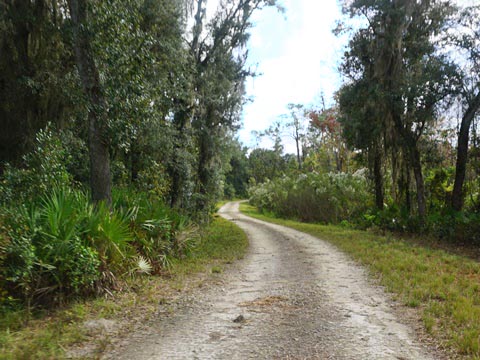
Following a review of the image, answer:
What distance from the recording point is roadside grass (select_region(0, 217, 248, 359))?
3.89 m

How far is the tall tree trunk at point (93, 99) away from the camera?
24.7 ft

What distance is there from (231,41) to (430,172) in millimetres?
10063

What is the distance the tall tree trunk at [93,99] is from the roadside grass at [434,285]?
5.90 meters

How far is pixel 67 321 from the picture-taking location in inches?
186

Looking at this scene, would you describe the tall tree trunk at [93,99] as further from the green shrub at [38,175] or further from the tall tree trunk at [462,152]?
the tall tree trunk at [462,152]

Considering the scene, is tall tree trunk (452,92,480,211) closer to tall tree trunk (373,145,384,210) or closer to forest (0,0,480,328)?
forest (0,0,480,328)

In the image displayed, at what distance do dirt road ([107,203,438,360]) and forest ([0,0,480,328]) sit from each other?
1751 millimetres

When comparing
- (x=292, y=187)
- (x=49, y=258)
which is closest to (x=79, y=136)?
(x=49, y=258)

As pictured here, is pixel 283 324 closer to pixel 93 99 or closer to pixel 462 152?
pixel 93 99

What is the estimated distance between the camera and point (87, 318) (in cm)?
490

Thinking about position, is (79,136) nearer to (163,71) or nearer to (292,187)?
(163,71)

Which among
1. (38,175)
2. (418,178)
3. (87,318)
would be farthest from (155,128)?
(418,178)

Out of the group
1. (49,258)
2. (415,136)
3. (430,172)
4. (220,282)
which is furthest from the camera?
(430,172)

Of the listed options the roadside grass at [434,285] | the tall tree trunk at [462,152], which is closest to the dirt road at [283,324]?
the roadside grass at [434,285]
